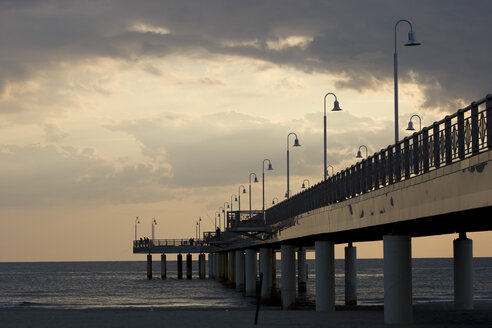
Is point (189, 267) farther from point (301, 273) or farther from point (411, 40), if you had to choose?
point (411, 40)

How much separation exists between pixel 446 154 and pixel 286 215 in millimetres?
32669

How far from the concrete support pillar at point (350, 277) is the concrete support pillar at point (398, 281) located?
36.7 metres

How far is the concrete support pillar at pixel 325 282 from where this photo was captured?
156 feet

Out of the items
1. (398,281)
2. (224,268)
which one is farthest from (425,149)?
(224,268)

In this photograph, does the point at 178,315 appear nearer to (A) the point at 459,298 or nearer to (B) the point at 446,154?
(A) the point at 459,298

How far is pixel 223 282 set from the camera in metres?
134

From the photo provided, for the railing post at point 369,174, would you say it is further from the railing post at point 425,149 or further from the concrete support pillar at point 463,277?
the concrete support pillar at point 463,277

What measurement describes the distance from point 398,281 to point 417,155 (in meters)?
6.85

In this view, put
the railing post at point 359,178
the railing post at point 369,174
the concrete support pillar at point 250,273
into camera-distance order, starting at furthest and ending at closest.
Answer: the concrete support pillar at point 250,273
the railing post at point 359,178
the railing post at point 369,174

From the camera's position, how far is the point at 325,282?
47688 millimetres

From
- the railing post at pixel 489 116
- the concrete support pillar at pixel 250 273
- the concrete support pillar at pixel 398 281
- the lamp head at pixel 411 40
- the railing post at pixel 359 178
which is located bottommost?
the concrete support pillar at pixel 250 273

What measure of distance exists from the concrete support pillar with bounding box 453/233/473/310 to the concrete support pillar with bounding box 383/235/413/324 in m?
13.3

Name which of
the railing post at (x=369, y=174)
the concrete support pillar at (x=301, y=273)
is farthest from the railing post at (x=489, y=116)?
the concrete support pillar at (x=301, y=273)

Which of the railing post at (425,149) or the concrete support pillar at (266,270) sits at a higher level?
the railing post at (425,149)
